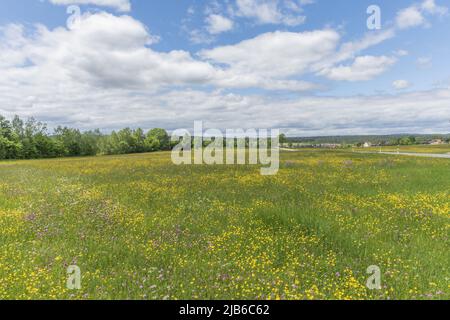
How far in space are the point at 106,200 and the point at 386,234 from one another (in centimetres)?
1225

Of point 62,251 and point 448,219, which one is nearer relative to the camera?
point 62,251

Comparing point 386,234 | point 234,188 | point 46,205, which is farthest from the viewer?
point 234,188

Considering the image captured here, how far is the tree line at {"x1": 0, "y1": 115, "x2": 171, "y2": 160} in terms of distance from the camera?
79188 mm

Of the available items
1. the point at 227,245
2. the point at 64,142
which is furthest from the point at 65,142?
the point at 227,245

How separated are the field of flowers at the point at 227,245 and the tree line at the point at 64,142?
89.2 meters

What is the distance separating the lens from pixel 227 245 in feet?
22.6

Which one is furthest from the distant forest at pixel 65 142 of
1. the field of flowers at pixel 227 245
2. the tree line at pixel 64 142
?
the field of flowers at pixel 227 245

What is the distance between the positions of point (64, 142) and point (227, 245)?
114638 mm

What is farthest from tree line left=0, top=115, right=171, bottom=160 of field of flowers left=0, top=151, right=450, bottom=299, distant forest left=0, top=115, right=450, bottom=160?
field of flowers left=0, top=151, right=450, bottom=299

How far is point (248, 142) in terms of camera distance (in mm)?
88688

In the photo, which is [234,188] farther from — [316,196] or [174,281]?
[174,281]

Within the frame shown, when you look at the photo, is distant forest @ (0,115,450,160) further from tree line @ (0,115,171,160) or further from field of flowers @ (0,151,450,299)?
field of flowers @ (0,151,450,299)

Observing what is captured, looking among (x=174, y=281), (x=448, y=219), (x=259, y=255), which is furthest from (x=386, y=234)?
(x=174, y=281)

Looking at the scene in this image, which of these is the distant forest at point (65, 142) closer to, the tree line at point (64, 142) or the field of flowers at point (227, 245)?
the tree line at point (64, 142)
